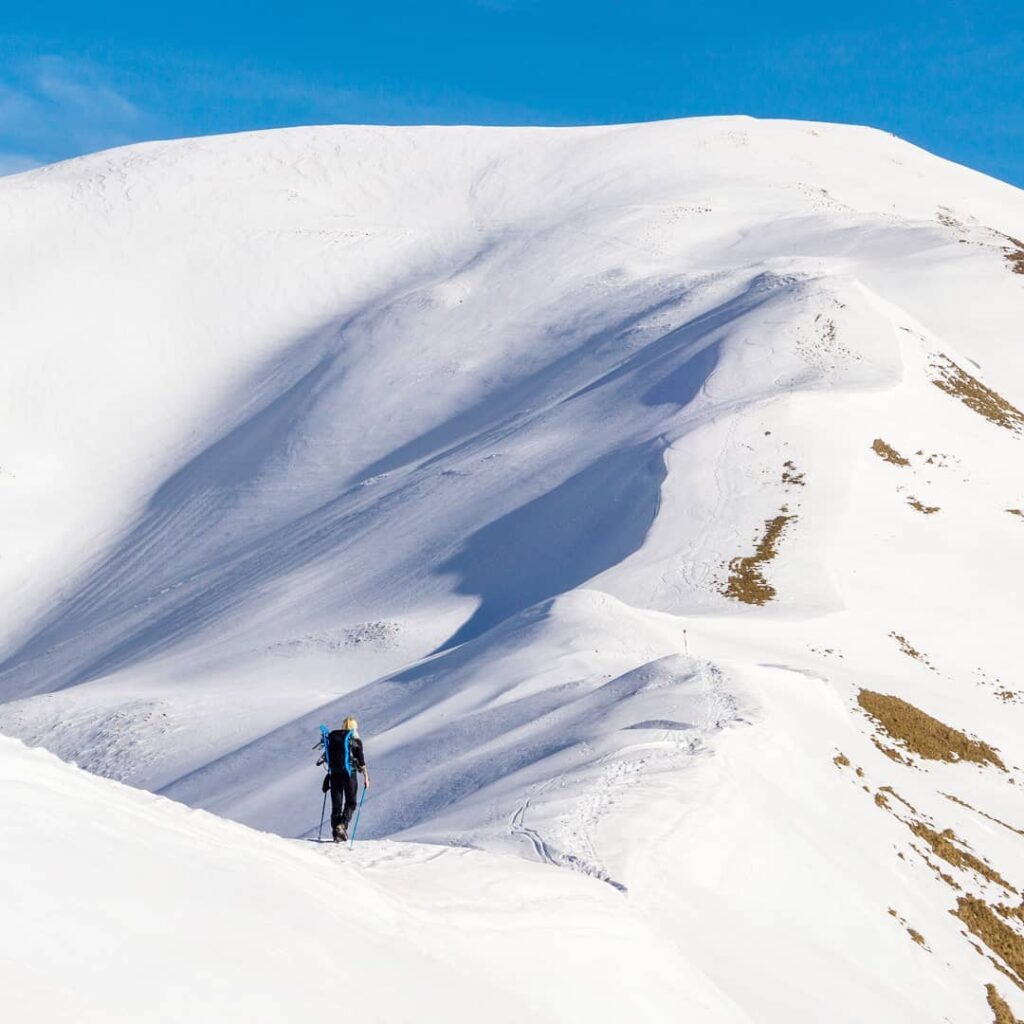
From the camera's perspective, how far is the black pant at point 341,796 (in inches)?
592

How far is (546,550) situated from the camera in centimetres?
3966

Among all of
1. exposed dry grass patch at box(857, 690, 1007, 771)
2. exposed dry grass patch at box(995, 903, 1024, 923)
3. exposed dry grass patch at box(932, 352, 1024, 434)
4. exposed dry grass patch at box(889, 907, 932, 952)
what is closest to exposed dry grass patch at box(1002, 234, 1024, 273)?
exposed dry grass patch at box(932, 352, 1024, 434)

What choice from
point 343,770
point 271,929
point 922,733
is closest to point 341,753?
point 343,770

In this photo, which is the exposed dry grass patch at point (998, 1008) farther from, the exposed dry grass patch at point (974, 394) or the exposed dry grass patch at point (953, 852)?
the exposed dry grass patch at point (974, 394)

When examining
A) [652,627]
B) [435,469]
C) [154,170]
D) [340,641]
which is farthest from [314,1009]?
[154,170]

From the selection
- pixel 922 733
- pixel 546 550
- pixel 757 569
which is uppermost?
pixel 546 550

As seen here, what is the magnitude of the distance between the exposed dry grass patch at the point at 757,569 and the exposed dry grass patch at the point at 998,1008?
16.4 metres

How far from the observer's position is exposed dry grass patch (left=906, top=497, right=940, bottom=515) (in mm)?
38156

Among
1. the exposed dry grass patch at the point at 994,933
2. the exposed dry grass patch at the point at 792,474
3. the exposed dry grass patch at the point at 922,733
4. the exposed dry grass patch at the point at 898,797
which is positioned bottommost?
the exposed dry grass patch at the point at 994,933

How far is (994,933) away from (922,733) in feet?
23.9

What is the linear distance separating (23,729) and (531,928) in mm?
27250

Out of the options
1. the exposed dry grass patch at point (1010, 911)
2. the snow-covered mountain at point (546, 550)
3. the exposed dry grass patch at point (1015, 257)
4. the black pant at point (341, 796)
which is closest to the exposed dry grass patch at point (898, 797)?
the snow-covered mountain at point (546, 550)

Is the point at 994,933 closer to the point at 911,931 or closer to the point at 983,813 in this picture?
the point at 911,931

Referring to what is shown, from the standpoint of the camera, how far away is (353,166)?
92.9 meters
